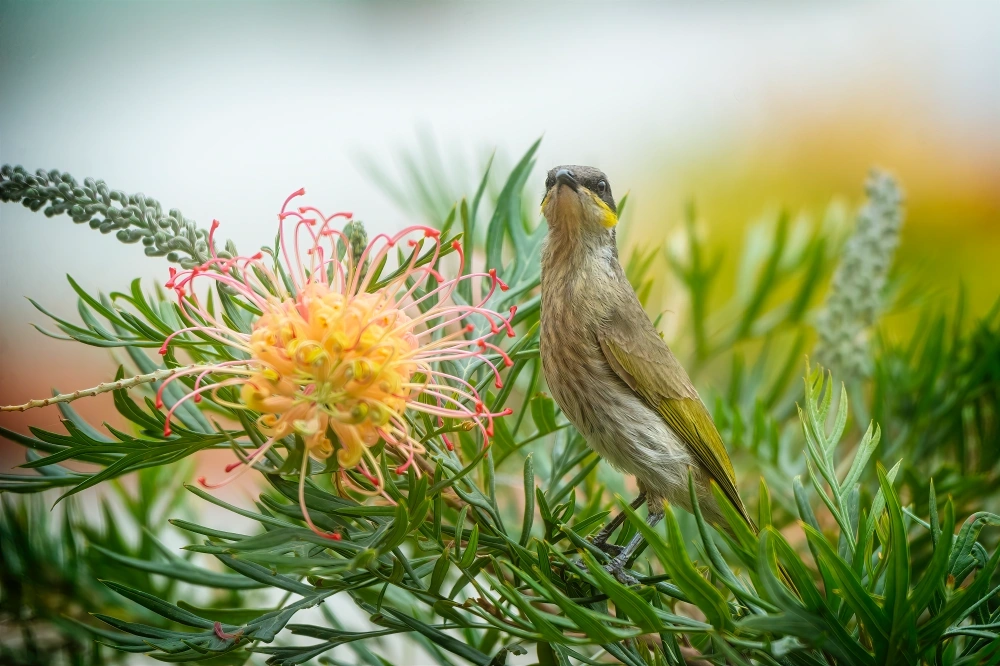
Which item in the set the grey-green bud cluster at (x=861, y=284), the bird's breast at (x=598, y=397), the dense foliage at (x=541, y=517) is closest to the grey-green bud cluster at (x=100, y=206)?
the dense foliage at (x=541, y=517)

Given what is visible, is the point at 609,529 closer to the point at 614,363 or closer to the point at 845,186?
the point at 614,363

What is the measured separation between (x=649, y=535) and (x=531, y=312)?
0.79 feet

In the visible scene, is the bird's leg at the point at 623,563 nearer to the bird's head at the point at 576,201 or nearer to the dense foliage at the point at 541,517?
the dense foliage at the point at 541,517

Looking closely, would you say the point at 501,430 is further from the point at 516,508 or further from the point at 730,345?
the point at 730,345

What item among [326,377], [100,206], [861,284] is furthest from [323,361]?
[861,284]

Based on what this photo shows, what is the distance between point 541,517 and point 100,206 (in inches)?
11.4

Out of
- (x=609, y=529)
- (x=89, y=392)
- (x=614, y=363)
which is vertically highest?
(x=89, y=392)

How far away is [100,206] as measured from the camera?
356mm

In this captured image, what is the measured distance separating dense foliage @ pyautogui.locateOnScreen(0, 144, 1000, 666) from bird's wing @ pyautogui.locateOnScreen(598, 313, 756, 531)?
0.02m

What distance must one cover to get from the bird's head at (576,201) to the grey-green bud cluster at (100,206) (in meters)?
0.30

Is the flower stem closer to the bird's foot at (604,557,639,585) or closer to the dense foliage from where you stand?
the dense foliage

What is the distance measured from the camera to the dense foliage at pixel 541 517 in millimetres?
333

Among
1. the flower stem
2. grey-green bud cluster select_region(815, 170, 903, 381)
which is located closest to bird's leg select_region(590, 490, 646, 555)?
grey-green bud cluster select_region(815, 170, 903, 381)

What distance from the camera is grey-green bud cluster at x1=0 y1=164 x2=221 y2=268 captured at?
35 cm
